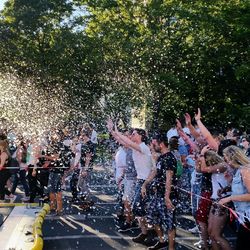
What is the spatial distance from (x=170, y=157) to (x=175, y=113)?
60.8 ft

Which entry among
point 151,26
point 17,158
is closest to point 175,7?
point 151,26

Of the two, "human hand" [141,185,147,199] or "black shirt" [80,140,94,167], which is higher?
"black shirt" [80,140,94,167]

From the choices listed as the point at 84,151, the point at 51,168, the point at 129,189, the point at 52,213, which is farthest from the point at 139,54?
the point at 129,189

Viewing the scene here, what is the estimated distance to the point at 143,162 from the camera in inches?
314

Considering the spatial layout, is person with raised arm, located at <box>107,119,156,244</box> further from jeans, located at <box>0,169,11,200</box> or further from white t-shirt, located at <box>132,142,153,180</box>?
jeans, located at <box>0,169,11,200</box>

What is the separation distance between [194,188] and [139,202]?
1118mm

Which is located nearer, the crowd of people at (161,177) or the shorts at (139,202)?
the crowd of people at (161,177)

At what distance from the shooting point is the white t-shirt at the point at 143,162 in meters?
7.92

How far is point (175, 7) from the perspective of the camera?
834 inches

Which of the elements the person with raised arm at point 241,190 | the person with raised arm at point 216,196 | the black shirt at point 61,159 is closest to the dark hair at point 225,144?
the person with raised arm at point 216,196

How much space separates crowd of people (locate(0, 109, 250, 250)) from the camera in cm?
601

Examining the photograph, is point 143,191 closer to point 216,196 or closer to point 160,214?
point 160,214

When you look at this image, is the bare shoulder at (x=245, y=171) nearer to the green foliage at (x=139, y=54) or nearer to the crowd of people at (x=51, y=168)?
the crowd of people at (x=51, y=168)

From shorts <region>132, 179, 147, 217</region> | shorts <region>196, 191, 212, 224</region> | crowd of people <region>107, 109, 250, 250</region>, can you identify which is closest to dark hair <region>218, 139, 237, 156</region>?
crowd of people <region>107, 109, 250, 250</region>
